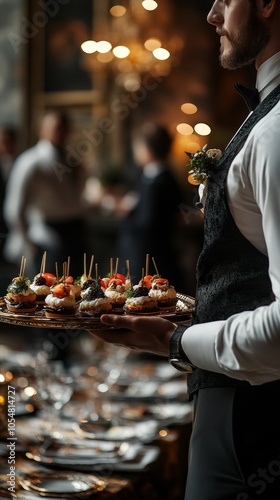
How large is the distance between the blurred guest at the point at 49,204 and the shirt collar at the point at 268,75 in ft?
15.1

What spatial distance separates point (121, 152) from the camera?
8.83 meters

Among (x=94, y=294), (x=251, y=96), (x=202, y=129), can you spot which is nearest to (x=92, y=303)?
(x=94, y=294)

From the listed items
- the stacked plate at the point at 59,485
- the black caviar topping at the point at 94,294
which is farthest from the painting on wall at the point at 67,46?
the stacked plate at the point at 59,485

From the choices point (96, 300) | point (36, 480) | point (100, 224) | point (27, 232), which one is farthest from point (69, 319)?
point (100, 224)

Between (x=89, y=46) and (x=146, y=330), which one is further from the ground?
(x=89, y=46)

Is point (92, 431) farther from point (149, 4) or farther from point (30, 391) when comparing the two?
point (149, 4)

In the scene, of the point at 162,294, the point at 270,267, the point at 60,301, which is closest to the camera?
the point at 270,267

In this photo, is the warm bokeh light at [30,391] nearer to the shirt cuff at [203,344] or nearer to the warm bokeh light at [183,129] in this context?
the shirt cuff at [203,344]

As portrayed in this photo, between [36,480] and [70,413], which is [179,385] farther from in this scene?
[36,480]

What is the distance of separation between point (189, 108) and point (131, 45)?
93 cm

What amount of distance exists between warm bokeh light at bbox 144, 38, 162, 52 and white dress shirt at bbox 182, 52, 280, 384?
7.13m

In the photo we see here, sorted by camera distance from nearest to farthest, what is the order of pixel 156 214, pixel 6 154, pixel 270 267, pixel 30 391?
pixel 270 267
pixel 30 391
pixel 156 214
pixel 6 154

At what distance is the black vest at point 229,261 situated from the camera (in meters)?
1.46

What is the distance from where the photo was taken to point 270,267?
4.31 feet
